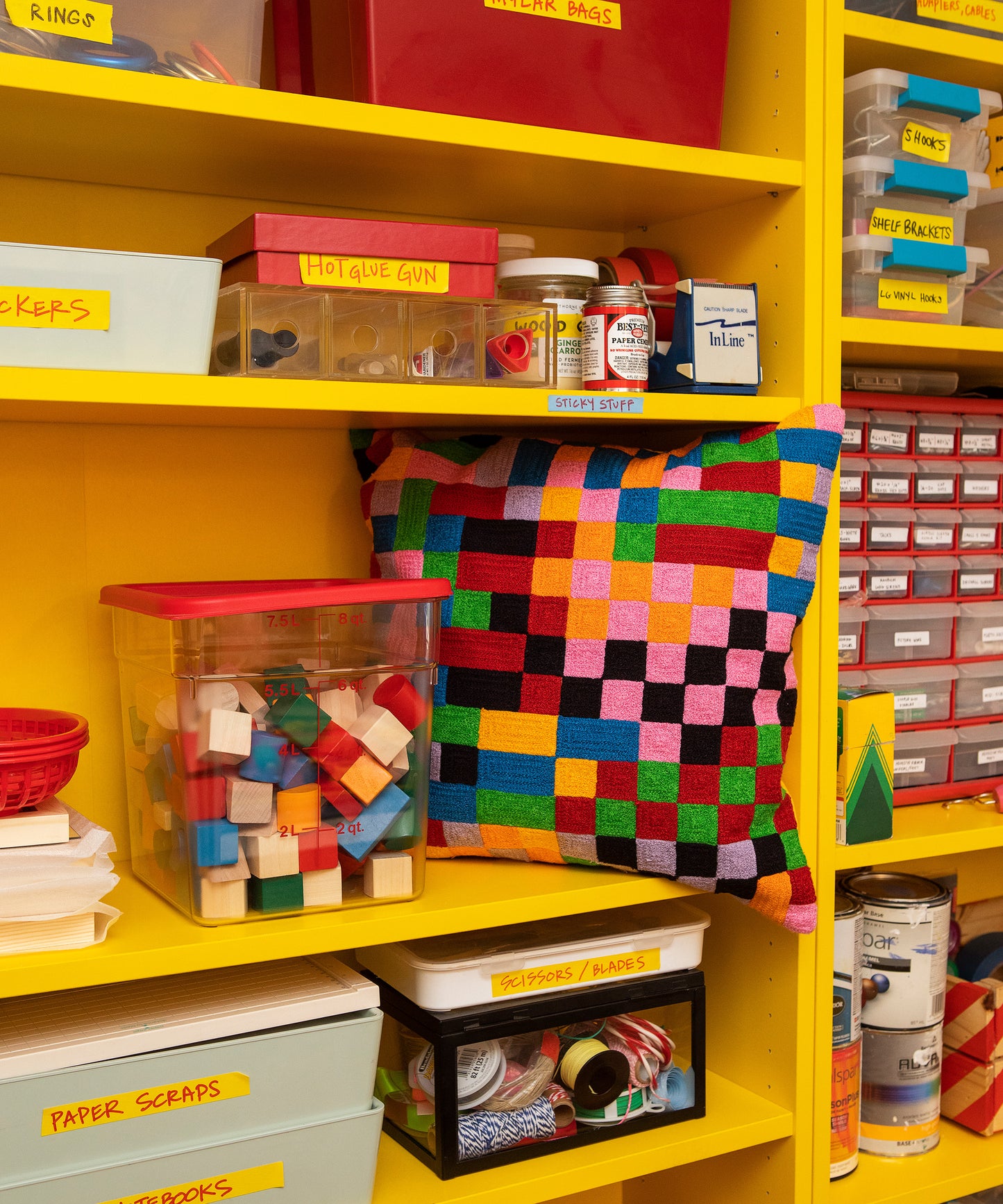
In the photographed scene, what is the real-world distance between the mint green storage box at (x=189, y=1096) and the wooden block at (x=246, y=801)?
19cm

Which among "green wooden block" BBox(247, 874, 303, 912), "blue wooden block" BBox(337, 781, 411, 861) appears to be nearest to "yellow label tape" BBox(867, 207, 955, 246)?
"blue wooden block" BBox(337, 781, 411, 861)

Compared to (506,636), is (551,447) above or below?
above

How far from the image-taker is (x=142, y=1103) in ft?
3.29

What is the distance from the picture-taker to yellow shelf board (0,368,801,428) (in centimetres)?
93

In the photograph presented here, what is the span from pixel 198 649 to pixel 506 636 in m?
0.35

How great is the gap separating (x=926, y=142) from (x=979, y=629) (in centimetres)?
62

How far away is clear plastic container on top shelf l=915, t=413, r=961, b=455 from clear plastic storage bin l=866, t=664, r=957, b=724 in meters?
0.28

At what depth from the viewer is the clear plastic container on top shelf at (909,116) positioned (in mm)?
1348

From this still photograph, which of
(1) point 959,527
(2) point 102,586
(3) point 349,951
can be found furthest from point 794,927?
(2) point 102,586

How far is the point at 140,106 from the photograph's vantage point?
970mm

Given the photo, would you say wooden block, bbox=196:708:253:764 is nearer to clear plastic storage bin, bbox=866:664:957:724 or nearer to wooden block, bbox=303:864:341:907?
wooden block, bbox=303:864:341:907

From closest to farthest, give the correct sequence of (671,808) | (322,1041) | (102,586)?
(322,1041)
(671,808)
(102,586)

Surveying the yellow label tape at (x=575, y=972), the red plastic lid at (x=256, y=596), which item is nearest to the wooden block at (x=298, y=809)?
the red plastic lid at (x=256, y=596)

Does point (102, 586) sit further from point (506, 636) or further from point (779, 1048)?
point (779, 1048)
